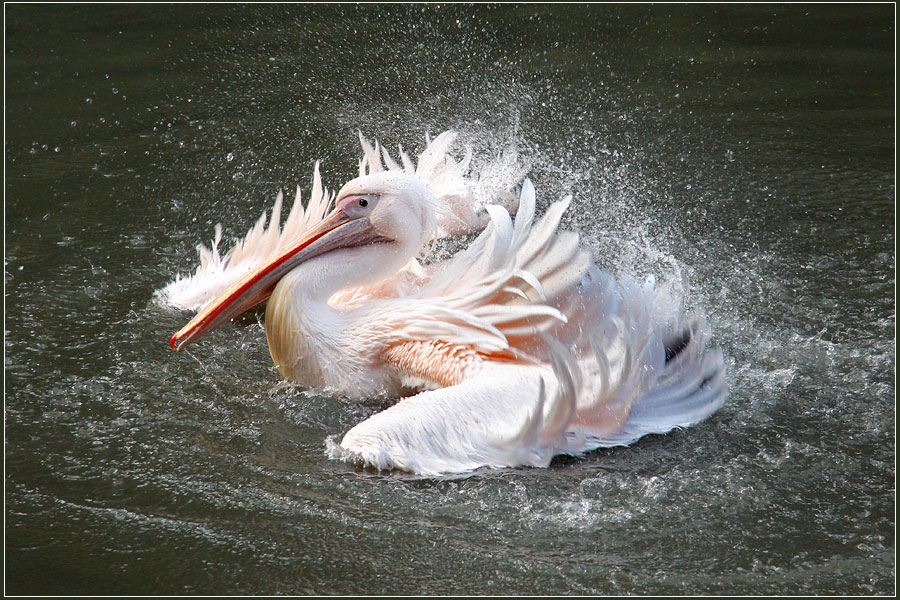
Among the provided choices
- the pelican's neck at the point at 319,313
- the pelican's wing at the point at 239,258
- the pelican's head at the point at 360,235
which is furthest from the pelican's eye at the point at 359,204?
the pelican's wing at the point at 239,258

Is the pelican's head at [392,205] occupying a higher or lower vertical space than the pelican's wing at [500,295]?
higher

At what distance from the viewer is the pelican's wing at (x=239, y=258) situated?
473 cm

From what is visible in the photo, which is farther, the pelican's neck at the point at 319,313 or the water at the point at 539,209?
the pelican's neck at the point at 319,313

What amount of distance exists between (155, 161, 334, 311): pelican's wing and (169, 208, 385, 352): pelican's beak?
352 mm

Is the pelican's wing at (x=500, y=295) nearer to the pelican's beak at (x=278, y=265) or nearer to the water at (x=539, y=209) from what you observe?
the pelican's beak at (x=278, y=265)

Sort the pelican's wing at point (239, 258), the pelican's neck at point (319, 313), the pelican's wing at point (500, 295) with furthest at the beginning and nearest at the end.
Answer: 1. the pelican's wing at point (239, 258)
2. the pelican's neck at point (319, 313)
3. the pelican's wing at point (500, 295)

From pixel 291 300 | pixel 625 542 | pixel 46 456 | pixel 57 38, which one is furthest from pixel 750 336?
pixel 57 38

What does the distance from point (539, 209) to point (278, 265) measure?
6.04ft

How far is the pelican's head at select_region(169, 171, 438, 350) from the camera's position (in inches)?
168

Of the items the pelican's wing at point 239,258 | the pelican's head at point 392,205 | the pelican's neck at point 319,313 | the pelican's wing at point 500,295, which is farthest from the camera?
the pelican's wing at point 239,258

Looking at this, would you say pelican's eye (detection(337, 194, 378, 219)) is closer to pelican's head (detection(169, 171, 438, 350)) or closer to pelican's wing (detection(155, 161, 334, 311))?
pelican's head (detection(169, 171, 438, 350))

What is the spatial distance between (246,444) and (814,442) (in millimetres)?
2177

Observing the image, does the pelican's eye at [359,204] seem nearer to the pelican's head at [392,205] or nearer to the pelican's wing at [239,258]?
the pelican's head at [392,205]

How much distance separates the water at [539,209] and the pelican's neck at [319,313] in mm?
145
